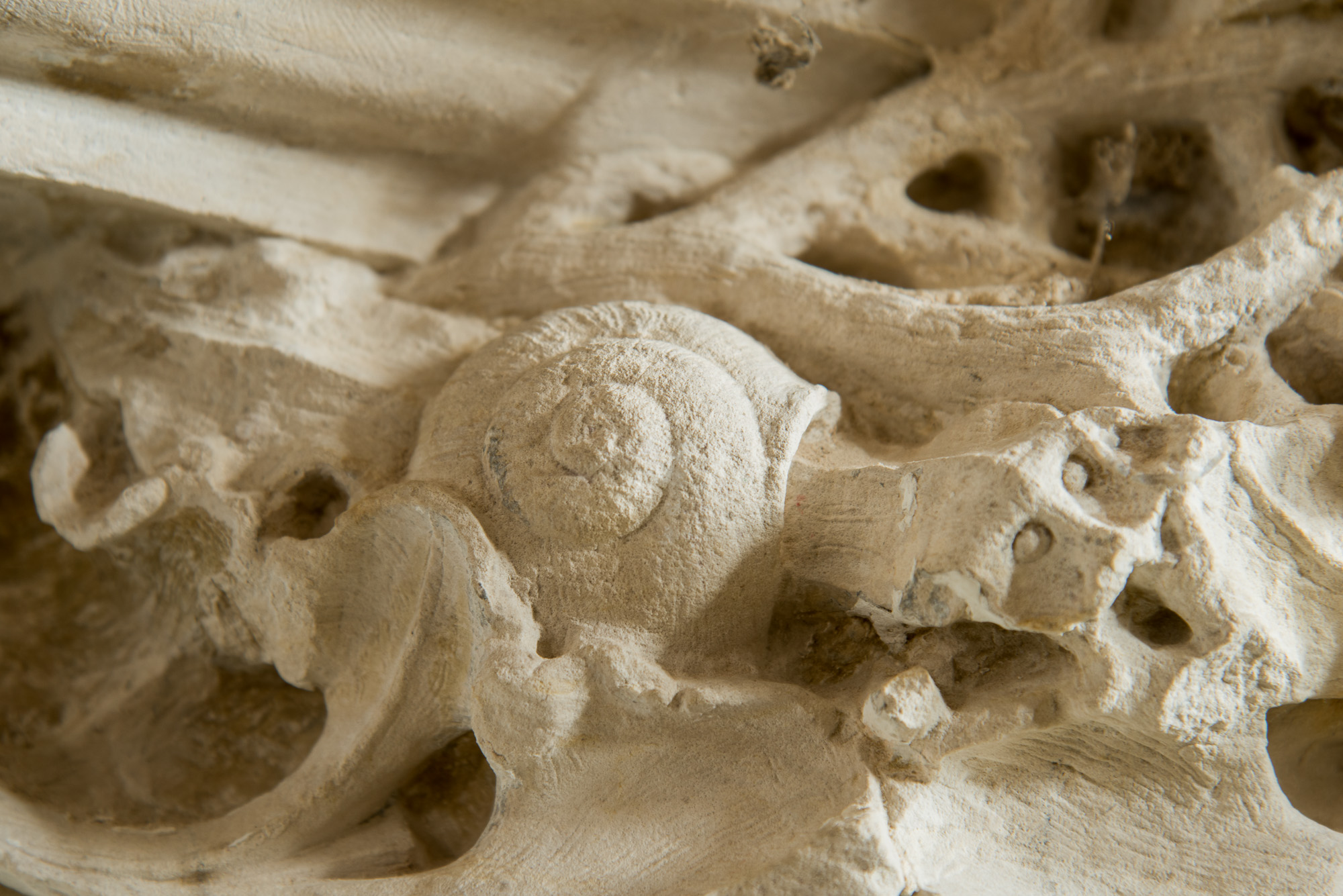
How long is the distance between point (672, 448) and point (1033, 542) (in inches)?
13.2

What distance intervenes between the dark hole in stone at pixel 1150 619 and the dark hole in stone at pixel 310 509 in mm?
805

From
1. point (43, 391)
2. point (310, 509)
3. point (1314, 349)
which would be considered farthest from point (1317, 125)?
point (43, 391)

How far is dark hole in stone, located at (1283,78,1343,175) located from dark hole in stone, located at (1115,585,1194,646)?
0.75 meters

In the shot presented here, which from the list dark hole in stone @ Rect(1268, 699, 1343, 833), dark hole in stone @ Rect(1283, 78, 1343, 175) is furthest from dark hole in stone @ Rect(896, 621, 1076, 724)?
dark hole in stone @ Rect(1283, 78, 1343, 175)

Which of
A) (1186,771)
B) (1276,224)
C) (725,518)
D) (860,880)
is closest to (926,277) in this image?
(1276,224)

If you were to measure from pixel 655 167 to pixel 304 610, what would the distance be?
2.40 feet

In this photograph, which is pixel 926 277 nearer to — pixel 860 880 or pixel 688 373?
pixel 688 373

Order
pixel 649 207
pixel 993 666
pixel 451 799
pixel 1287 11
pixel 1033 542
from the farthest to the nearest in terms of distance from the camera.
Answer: pixel 649 207, pixel 1287 11, pixel 451 799, pixel 993 666, pixel 1033 542

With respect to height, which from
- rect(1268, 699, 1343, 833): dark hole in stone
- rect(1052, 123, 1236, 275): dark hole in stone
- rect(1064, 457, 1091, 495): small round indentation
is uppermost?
rect(1052, 123, 1236, 275): dark hole in stone

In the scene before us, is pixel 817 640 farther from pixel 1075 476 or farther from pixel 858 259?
pixel 858 259

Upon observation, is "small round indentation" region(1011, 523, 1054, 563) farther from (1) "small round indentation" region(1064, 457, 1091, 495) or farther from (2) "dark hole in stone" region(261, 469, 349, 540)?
(2) "dark hole in stone" region(261, 469, 349, 540)

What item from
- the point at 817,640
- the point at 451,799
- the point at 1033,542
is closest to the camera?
the point at 1033,542

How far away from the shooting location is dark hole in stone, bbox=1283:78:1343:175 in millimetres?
1304

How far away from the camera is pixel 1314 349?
107cm
